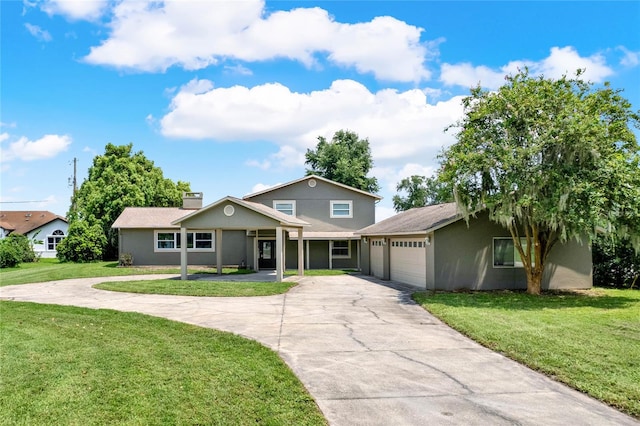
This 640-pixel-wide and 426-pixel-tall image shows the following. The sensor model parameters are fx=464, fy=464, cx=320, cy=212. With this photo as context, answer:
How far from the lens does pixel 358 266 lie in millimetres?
28391

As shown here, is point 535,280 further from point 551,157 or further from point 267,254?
point 267,254

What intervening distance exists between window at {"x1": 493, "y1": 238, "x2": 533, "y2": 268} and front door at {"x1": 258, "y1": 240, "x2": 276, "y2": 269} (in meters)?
14.9

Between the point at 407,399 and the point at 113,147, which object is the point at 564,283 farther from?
the point at 113,147

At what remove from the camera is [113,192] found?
35.3 meters

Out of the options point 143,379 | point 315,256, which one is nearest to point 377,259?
point 315,256

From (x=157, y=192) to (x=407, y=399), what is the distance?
123 ft

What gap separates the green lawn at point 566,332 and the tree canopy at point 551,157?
2.34 meters

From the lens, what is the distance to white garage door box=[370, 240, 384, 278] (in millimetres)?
22656

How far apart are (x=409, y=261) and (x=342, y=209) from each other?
10.4 meters

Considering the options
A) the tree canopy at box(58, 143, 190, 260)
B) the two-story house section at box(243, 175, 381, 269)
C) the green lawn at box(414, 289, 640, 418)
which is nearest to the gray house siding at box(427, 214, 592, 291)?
the green lawn at box(414, 289, 640, 418)

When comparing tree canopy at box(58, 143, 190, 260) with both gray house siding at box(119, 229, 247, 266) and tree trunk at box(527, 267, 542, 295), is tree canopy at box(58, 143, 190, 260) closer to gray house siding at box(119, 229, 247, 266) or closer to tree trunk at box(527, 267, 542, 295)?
gray house siding at box(119, 229, 247, 266)

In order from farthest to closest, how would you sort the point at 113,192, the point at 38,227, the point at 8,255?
the point at 38,227 < the point at 113,192 < the point at 8,255

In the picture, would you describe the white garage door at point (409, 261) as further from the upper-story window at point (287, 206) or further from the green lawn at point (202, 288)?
the upper-story window at point (287, 206)

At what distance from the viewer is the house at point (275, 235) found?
91.2ft
